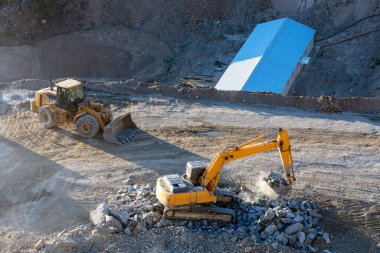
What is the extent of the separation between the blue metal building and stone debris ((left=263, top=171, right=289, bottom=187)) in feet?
28.1

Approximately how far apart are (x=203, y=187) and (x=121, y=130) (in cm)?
610

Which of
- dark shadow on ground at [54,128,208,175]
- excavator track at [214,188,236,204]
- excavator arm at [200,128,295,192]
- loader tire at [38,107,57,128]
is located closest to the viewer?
excavator arm at [200,128,295,192]

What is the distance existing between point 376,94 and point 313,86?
3.19 meters

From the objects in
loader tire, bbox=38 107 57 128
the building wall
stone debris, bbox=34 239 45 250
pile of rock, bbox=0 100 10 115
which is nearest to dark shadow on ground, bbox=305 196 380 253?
stone debris, bbox=34 239 45 250

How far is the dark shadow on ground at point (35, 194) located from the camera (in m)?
13.3

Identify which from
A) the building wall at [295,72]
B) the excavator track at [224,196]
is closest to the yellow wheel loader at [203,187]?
the excavator track at [224,196]

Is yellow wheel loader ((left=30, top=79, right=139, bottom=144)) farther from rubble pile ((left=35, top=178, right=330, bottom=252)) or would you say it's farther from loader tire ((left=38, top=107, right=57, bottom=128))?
Answer: rubble pile ((left=35, top=178, right=330, bottom=252))

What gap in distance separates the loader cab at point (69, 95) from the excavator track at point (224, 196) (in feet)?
22.7

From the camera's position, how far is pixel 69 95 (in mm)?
17375

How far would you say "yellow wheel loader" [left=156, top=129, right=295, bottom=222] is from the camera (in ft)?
39.7

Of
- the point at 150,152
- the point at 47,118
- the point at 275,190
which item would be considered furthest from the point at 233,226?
the point at 47,118

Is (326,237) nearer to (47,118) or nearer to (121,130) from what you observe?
(121,130)

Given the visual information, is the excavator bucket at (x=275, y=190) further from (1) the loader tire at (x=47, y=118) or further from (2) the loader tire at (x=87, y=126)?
(1) the loader tire at (x=47, y=118)

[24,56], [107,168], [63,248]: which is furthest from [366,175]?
[24,56]
